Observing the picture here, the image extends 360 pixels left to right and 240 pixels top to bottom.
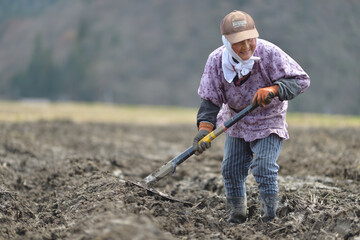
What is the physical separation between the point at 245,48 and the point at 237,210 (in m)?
1.67

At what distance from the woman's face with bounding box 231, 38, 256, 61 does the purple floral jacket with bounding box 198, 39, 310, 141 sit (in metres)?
0.12

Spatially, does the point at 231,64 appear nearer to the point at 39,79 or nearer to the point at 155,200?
the point at 155,200

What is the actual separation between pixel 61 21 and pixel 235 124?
77.1m

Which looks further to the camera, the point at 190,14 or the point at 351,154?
the point at 190,14

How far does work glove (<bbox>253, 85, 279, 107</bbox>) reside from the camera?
4.58 metres

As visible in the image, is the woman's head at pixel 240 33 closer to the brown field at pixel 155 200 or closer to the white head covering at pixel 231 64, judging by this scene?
the white head covering at pixel 231 64

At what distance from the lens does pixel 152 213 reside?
450cm

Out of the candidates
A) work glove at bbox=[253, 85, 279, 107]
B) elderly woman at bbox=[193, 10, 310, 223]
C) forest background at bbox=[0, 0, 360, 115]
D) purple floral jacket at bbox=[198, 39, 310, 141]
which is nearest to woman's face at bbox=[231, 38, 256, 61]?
elderly woman at bbox=[193, 10, 310, 223]

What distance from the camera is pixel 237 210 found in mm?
5176

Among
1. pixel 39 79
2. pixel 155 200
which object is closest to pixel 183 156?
pixel 155 200

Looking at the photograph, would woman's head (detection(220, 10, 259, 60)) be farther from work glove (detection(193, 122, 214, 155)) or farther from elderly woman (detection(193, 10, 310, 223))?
work glove (detection(193, 122, 214, 155))

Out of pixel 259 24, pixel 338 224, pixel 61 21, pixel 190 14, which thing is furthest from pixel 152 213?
pixel 61 21

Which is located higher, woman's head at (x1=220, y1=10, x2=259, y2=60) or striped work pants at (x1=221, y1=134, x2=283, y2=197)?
woman's head at (x1=220, y1=10, x2=259, y2=60)

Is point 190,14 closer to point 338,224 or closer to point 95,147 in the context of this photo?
point 95,147
